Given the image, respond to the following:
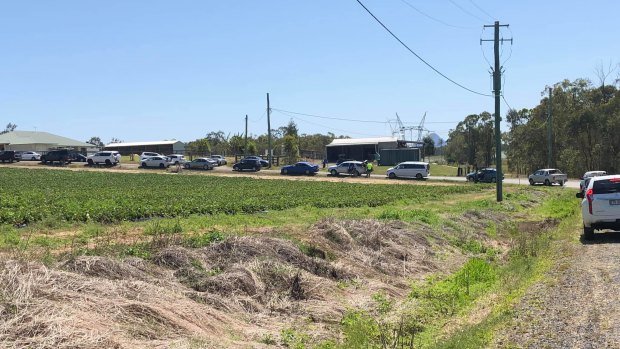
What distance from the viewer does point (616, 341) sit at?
6.91 m

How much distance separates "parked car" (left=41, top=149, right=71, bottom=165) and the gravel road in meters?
67.8

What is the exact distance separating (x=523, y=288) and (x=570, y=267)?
2.24 m

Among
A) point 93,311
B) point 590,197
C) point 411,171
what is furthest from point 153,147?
point 93,311

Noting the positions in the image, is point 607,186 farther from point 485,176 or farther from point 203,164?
point 203,164

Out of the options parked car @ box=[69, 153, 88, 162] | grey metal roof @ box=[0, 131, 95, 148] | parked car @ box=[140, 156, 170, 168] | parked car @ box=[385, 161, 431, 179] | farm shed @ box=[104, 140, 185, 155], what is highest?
grey metal roof @ box=[0, 131, 95, 148]

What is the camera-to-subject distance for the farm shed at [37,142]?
102m

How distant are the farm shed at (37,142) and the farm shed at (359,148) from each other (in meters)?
42.8

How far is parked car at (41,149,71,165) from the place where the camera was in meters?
70.1

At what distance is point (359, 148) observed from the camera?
8831 centimetres

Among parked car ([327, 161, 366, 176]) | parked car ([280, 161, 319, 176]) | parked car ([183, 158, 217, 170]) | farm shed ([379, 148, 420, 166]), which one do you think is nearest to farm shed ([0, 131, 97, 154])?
parked car ([183, 158, 217, 170])

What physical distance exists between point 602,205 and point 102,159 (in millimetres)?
63158

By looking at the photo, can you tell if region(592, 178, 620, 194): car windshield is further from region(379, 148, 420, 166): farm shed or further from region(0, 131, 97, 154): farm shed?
region(0, 131, 97, 154): farm shed

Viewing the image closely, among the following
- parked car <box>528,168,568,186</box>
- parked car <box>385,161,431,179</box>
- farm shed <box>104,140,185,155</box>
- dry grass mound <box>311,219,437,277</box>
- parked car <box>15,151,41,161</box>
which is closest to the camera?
dry grass mound <box>311,219,437,277</box>

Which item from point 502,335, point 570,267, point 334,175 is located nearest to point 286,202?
point 570,267
